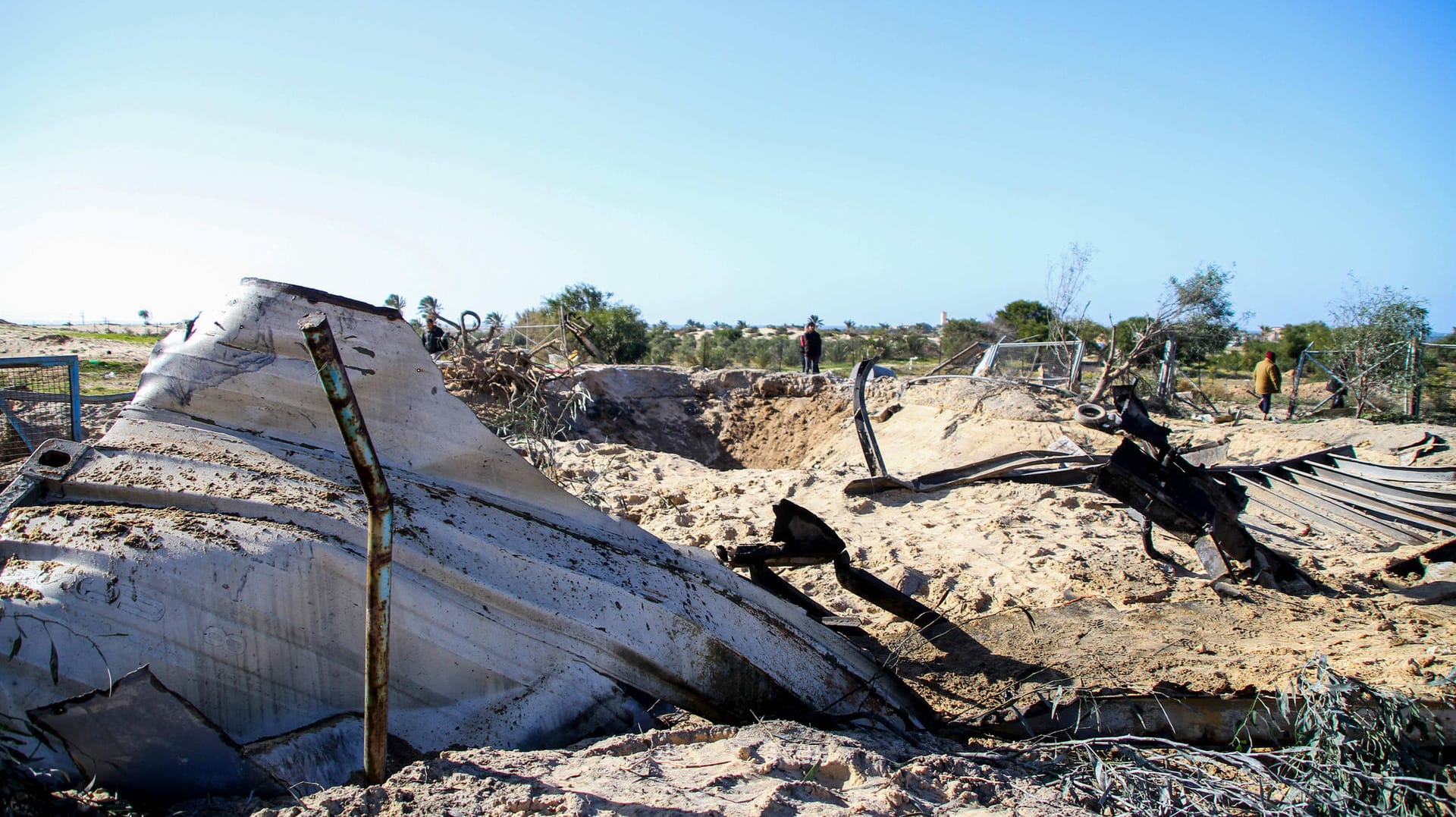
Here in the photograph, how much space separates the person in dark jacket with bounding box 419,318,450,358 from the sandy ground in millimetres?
2131

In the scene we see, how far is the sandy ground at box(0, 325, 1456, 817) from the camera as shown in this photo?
76.9 inches

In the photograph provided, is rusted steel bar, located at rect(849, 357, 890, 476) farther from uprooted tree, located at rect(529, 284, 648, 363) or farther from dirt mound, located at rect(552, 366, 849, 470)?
uprooted tree, located at rect(529, 284, 648, 363)

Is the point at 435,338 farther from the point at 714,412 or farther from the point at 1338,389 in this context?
the point at 1338,389

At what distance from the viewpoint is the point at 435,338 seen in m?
10.1

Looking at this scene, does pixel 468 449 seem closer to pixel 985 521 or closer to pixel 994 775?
pixel 994 775

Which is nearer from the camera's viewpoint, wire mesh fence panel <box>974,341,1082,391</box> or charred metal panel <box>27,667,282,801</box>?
charred metal panel <box>27,667,282,801</box>

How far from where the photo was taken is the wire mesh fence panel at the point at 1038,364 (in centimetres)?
1294

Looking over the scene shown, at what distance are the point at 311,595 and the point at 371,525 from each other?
702 mm

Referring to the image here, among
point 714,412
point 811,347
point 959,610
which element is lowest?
point 959,610

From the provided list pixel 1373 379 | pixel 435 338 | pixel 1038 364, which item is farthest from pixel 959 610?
pixel 1373 379

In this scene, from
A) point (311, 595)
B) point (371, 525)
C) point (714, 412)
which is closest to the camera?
point (371, 525)

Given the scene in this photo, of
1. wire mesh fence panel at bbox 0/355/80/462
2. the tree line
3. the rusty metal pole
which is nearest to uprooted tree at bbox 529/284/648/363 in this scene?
the tree line

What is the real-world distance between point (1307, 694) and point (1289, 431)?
10.2 metres

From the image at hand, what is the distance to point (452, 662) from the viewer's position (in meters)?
2.20
